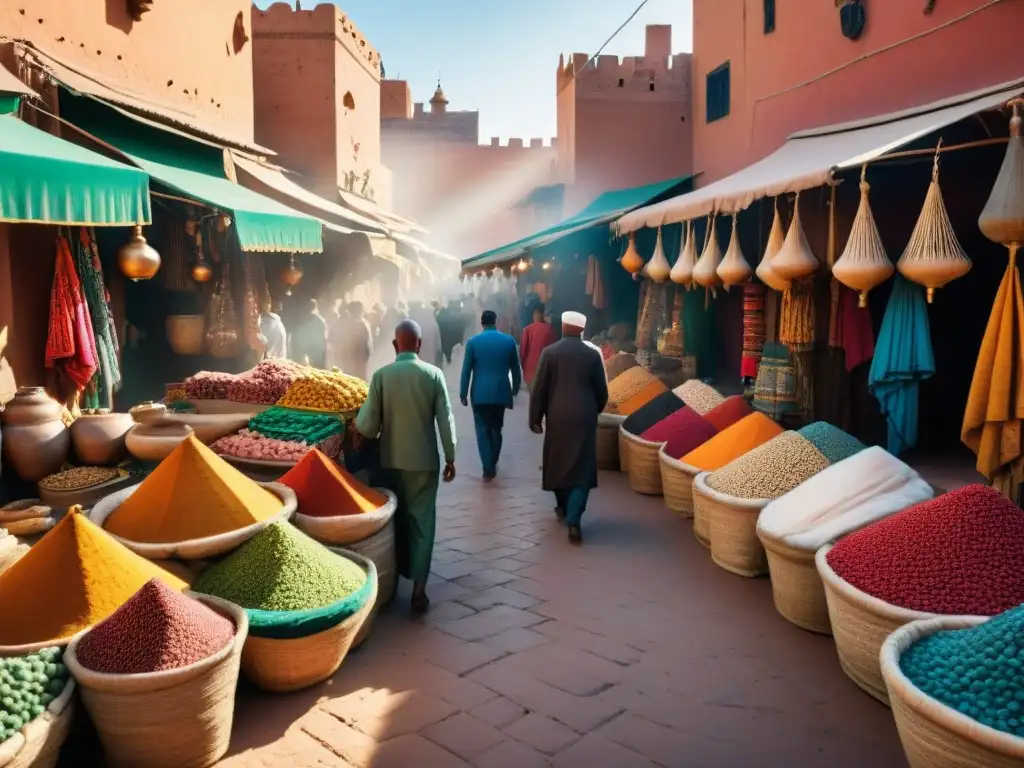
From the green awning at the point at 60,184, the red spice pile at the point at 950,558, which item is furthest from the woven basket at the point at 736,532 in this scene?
the green awning at the point at 60,184

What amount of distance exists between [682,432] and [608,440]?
146 centimetres

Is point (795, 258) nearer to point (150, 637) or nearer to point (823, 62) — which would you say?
point (823, 62)

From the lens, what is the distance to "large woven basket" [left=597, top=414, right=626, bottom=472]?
705 centimetres

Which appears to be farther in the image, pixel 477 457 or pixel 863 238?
pixel 477 457

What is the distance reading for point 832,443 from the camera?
4.48m

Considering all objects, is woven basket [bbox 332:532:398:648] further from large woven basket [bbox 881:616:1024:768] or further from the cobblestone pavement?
large woven basket [bbox 881:616:1024:768]

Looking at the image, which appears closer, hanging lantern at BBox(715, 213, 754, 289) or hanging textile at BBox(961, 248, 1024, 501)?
hanging textile at BBox(961, 248, 1024, 501)

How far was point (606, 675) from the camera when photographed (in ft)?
10.9

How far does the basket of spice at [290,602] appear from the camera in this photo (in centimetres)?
303

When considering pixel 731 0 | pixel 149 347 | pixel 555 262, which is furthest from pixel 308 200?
pixel 731 0

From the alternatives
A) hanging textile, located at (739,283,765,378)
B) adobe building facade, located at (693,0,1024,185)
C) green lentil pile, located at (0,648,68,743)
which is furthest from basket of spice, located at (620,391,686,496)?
green lentil pile, located at (0,648,68,743)

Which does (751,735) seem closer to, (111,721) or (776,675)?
(776,675)

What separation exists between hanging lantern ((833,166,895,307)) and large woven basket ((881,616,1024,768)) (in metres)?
2.66

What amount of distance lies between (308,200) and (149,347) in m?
2.77
